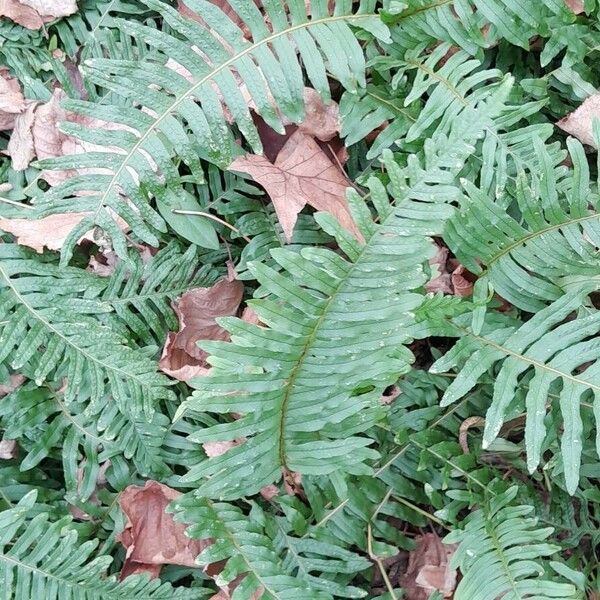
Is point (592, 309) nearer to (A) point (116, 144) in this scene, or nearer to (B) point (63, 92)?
(A) point (116, 144)

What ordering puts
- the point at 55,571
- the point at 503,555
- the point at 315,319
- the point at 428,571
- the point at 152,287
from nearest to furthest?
the point at 315,319 < the point at 503,555 < the point at 55,571 < the point at 428,571 < the point at 152,287

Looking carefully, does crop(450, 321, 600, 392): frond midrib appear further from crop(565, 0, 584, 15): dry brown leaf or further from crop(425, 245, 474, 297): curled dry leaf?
crop(565, 0, 584, 15): dry brown leaf

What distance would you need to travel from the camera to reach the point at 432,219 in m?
1.02

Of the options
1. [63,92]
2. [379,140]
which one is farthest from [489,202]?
[63,92]

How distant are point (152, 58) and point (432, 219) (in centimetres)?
97

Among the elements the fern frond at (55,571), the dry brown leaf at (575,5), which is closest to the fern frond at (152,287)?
the fern frond at (55,571)

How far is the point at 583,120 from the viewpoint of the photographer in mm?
1553

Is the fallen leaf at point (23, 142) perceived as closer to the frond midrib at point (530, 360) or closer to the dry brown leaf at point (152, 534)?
the dry brown leaf at point (152, 534)

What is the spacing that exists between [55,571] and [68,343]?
1.62 feet

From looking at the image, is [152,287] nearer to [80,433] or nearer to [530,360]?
[80,433]

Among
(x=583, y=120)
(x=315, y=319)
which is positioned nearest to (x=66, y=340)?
(x=315, y=319)

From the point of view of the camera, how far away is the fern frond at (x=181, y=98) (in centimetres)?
133

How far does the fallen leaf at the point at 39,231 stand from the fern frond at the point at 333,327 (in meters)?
0.64

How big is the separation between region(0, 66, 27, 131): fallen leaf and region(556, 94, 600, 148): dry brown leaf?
4.47ft
